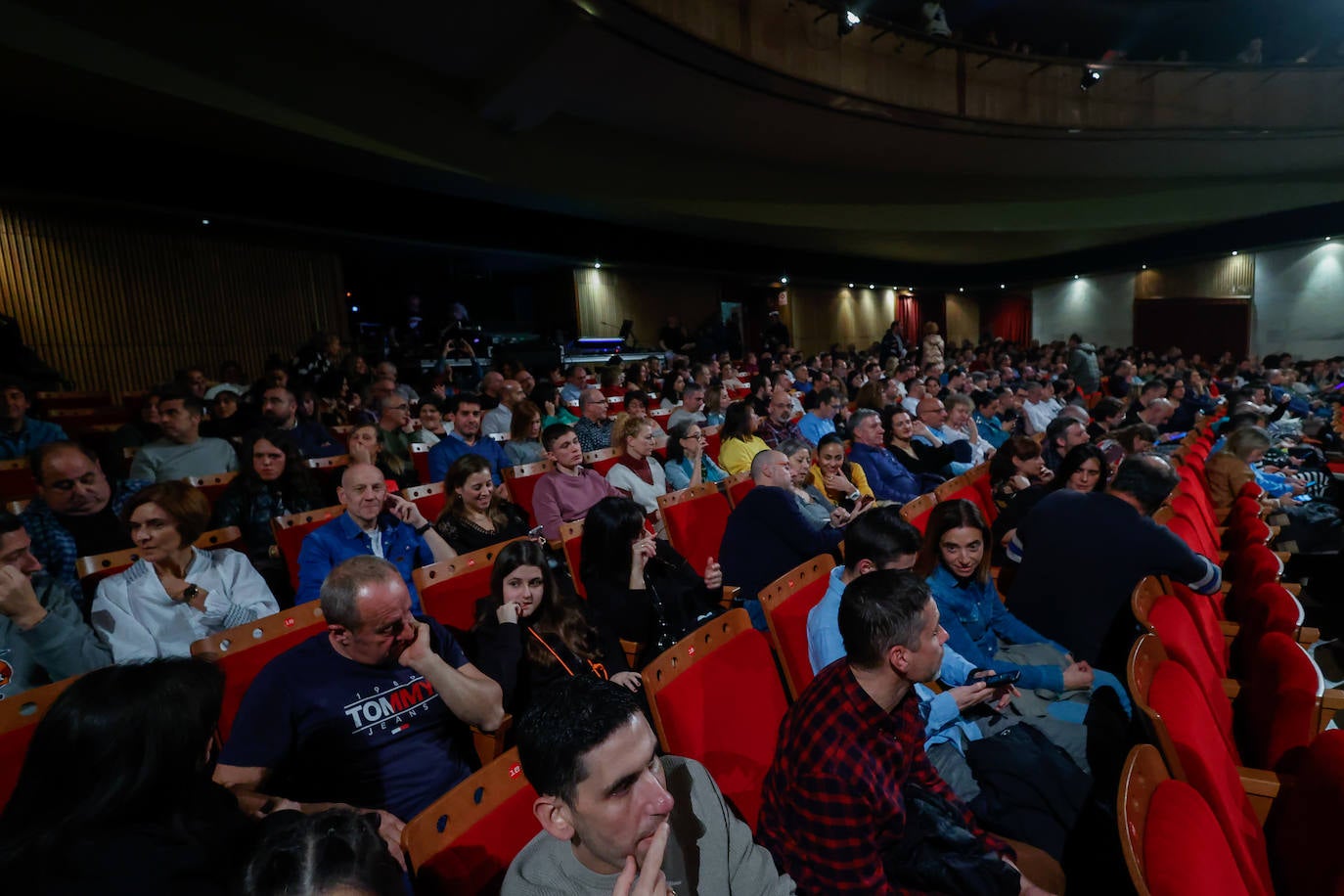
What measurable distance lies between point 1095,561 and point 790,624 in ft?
3.93

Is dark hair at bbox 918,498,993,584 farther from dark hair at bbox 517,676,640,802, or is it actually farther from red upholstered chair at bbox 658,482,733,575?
dark hair at bbox 517,676,640,802

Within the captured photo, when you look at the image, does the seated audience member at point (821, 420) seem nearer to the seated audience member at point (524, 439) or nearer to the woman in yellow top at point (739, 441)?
the woman in yellow top at point (739, 441)

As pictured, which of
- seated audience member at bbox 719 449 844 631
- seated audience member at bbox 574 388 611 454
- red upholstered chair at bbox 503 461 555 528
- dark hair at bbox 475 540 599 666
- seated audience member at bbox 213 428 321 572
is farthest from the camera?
seated audience member at bbox 574 388 611 454

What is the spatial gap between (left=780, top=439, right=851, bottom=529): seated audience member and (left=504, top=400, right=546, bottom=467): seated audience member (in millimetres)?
1857

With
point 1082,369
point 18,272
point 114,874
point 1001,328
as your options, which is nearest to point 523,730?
point 114,874

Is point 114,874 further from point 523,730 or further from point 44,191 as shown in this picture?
point 44,191

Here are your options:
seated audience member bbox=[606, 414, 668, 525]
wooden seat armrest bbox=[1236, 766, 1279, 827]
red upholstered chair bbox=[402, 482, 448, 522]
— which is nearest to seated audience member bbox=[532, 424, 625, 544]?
seated audience member bbox=[606, 414, 668, 525]

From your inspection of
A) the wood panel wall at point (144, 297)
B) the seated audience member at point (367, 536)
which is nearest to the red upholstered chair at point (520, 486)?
the seated audience member at point (367, 536)

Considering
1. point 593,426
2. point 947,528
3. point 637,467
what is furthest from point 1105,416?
point 947,528

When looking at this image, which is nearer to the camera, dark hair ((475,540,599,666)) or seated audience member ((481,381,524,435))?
dark hair ((475,540,599,666))

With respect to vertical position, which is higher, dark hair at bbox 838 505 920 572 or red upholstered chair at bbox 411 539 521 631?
dark hair at bbox 838 505 920 572

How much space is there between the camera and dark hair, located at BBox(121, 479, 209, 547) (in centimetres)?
215

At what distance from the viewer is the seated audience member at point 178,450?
365 centimetres

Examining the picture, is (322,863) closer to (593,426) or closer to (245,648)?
(245,648)
